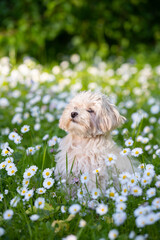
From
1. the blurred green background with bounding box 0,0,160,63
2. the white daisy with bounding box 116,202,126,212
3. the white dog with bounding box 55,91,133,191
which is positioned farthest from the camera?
the blurred green background with bounding box 0,0,160,63

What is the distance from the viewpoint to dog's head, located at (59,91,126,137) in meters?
2.73

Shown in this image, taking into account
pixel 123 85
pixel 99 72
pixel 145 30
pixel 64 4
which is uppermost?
pixel 145 30

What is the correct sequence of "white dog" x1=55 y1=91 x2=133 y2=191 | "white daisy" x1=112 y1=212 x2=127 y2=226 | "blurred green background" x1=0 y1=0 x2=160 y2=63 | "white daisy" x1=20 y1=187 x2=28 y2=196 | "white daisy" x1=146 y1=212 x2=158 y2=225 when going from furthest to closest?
"blurred green background" x1=0 y1=0 x2=160 y2=63, "white dog" x1=55 y1=91 x2=133 y2=191, "white daisy" x1=20 y1=187 x2=28 y2=196, "white daisy" x1=112 y1=212 x2=127 y2=226, "white daisy" x1=146 y1=212 x2=158 y2=225

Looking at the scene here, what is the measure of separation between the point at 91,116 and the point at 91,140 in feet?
0.68

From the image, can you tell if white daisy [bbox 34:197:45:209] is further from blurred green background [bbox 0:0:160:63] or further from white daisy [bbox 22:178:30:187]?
blurred green background [bbox 0:0:160:63]

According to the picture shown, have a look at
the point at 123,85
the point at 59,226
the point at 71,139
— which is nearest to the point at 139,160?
the point at 71,139

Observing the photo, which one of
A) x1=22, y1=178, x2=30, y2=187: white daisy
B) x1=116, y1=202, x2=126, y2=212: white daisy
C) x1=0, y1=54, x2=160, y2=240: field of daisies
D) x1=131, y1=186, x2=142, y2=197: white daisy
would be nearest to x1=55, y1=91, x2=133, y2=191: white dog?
x1=0, y1=54, x2=160, y2=240: field of daisies

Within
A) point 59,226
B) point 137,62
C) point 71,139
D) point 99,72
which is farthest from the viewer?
point 137,62

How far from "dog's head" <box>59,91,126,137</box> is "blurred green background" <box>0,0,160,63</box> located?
4302 mm

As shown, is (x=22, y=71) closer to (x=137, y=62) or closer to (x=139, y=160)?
(x=137, y=62)

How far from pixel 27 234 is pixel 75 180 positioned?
0.55 m

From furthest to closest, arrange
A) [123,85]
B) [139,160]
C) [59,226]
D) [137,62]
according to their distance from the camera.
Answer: [137,62] → [123,85] → [139,160] → [59,226]

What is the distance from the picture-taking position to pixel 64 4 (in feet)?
22.0

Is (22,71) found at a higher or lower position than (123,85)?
higher
